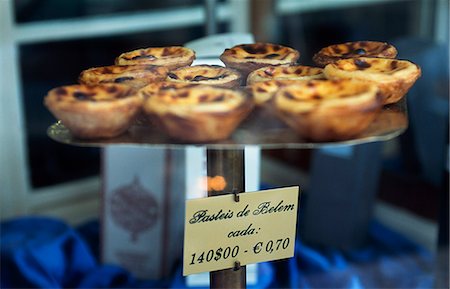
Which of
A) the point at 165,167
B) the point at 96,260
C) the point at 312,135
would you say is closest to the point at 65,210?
the point at 96,260

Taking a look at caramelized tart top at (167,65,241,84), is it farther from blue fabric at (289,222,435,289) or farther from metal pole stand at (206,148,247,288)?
blue fabric at (289,222,435,289)

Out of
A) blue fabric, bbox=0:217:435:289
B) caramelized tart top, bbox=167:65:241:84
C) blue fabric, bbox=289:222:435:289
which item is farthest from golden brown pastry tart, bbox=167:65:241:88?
blue fabric, bbox=289:222:435:289

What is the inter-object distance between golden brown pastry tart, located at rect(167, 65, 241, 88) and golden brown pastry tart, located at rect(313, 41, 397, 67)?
0.41ft

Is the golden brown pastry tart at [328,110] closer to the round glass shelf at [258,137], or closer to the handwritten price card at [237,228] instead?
the round glass shelf at [258,137]

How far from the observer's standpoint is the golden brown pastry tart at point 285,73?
0.78 meters

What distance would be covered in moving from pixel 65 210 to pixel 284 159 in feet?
2.45

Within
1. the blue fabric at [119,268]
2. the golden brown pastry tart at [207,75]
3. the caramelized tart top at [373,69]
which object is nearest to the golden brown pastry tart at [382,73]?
the caramelized tart top at [373,69]

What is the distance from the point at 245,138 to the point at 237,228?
0.14 m

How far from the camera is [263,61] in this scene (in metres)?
0.84

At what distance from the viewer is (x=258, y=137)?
2.20 ft

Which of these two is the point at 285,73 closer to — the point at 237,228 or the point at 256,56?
the point at 256,56

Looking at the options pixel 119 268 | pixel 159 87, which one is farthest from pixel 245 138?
pixel 119 268

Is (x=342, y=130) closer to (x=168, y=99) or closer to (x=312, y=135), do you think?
(x=312, y=135)

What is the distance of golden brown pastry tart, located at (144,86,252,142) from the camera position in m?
0.66
